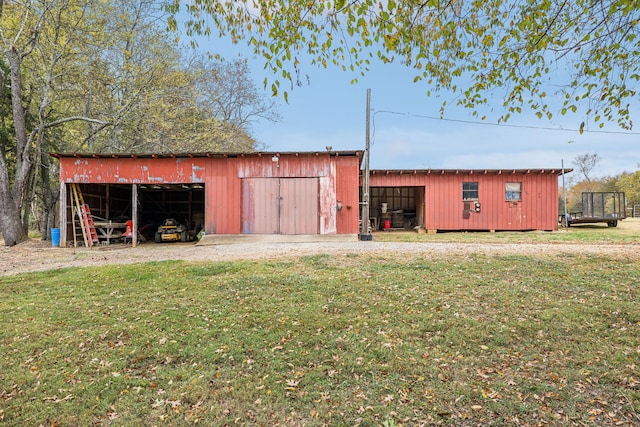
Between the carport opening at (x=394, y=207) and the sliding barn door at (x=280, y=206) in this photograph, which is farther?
the carport opening at (x=394, y=207)

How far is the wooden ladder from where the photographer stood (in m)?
12.8

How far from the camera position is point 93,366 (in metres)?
3.15

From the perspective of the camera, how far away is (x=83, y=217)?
12969mm

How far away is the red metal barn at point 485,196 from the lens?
16.2 m

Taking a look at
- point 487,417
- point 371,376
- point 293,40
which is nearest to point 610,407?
point 487,417

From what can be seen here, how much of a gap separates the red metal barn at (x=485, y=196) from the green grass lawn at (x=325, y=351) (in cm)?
1082

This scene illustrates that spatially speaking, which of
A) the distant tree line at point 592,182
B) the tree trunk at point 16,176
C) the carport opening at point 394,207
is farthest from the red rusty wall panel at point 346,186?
the distant tree line at point 592,182

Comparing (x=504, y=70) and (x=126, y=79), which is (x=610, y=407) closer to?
(x=504, y=70)

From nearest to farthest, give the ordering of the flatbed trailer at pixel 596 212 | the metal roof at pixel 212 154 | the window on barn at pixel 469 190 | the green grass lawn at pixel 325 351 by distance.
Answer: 1. the green grass lawn at pixel 325 351
2. the metal roof at pixel 212 154
3. the window on barn at pixel 469 190
4. the flatbed trailer at pixel 596 212

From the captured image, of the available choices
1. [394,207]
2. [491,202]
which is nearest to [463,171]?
[491,202]

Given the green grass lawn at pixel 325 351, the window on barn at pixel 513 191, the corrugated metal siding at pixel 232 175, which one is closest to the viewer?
the green grass lawn at pixel 325 351

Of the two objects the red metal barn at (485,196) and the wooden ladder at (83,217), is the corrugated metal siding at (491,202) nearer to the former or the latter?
the red metal barn at (485,196)

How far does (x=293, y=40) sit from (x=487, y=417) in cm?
389

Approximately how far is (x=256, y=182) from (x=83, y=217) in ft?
22.4
